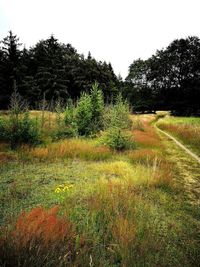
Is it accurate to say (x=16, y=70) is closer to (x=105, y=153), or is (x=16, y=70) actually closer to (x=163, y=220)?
(x=105, y=153)

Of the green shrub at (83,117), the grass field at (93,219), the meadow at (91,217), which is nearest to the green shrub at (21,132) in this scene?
the meadow at (91,217)

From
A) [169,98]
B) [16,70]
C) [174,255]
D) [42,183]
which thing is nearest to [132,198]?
[174,255]

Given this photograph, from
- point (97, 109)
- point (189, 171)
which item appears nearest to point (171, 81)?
point (97, 109)

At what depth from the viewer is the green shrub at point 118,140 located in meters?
13.1

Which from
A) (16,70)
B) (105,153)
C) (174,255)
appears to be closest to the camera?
(174,255)

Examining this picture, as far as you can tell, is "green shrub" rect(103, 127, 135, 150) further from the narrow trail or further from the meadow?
the meadow

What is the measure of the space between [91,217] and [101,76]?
179 ft

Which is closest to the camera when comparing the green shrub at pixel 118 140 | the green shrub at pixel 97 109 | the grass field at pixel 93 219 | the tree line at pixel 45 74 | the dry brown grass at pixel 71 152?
the grass field at pixel 93 219

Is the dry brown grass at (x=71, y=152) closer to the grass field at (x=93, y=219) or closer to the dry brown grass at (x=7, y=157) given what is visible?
the dry brown grass at (x=7, y=157)

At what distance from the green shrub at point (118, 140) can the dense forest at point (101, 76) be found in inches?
1350

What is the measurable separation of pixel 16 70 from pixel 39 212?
42928 mm

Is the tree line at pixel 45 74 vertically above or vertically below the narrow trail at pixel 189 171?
above

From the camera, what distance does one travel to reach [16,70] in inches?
1700

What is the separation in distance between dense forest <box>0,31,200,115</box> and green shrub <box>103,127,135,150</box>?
112 ft
